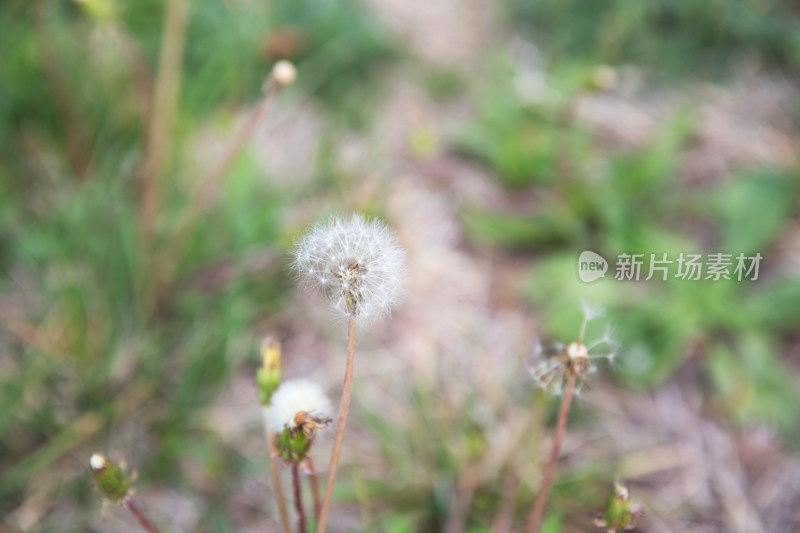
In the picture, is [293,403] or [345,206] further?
[345,206]

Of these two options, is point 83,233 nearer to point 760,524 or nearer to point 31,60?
point 31,60

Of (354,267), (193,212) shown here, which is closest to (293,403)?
(354,267)

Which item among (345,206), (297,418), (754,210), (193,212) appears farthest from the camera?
(754,210)

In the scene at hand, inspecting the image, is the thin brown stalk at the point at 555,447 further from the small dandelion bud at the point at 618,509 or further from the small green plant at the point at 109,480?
the small green plant at the point at 109,480

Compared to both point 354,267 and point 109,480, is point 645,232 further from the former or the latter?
point 109,480

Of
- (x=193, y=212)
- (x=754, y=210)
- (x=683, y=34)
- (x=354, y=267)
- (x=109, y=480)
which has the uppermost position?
(x=683, y=34)

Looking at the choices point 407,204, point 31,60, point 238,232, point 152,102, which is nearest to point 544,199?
point 407,204

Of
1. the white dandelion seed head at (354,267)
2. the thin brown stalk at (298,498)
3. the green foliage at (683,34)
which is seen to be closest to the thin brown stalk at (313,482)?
the thin brown stalk at (298,498)
